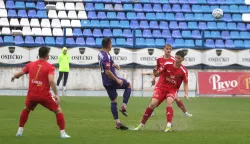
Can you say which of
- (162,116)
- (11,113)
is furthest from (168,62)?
(11,113)

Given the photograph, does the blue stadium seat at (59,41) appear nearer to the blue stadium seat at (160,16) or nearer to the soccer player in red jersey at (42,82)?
the blue stadium seat at (160,16)

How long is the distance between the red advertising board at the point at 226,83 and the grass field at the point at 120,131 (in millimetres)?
7825

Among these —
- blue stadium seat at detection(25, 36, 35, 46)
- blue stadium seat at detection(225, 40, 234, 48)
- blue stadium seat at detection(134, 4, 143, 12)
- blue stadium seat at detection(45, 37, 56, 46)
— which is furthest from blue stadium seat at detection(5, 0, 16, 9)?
blue stadium seat at detection(225, 40, 234, 48)

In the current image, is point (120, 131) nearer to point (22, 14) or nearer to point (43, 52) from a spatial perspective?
point (43, 52)

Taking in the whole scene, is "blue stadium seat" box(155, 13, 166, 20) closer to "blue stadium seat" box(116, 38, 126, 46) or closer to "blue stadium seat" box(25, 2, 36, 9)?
"blue stadium seat" box(116, 38, 126, 46)

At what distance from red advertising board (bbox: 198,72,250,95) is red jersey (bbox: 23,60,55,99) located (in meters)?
20.1

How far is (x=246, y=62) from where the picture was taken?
34.9m

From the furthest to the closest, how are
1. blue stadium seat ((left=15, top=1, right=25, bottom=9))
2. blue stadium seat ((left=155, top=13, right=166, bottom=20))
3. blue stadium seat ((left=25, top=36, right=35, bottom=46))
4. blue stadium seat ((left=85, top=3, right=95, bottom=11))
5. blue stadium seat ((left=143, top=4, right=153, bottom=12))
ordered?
1. blue stadium seat ((left=143, top=4, right=153, bottom=12))
2. blue stadium seat ((left=155, top=13, right=166, bottom=20))
3. blue stadium seat ((left=85, top=3, right=95, bottom=11))
4. blue stadium seat ((left=15, top=1, right=25, bottom=9))
5. blue stadium seat ((left=25, top=36, right=35, bottom=46))

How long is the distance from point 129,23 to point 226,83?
30.5ft

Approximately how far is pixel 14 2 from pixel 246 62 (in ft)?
47.5

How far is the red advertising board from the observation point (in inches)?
1214

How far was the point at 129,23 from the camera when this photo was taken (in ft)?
125

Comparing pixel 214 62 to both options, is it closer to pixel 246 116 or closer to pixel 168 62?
pixel 246 116

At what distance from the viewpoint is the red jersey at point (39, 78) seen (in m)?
11.5
